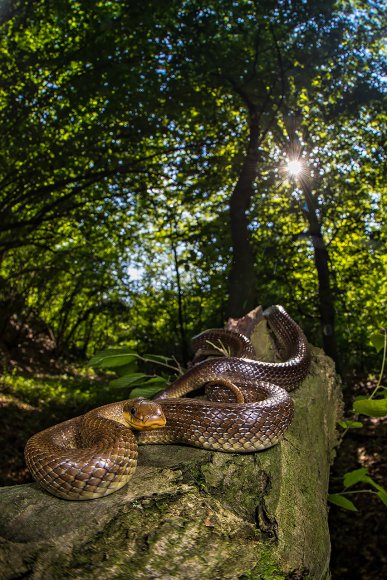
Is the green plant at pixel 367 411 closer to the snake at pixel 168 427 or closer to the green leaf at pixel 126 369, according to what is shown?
the snake at pixel 168 427

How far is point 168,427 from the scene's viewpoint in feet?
6.31

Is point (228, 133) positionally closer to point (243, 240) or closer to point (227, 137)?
point (227, 137)

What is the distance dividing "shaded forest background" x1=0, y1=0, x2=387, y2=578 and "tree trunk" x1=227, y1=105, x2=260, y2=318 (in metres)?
0.03

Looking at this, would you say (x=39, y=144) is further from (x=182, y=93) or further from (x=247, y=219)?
(x=247, y=219)

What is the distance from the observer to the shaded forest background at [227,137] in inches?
330

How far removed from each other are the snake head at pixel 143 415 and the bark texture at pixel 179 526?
0.39 feet

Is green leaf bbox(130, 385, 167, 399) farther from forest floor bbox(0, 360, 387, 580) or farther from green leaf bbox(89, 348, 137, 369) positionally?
forest floor bbox(0, 360, 387, 580)

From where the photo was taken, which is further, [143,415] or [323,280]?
[323,280]

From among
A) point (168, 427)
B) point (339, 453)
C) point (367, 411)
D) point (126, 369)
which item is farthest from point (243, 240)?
point (168, 427)

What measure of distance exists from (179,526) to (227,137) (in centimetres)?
991

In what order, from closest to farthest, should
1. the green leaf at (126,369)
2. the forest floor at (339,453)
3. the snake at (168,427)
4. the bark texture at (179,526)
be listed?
1. the bark texture at (179,526)
2. the snake at (168,427)
3. the green leaf at (126,369)
4. the forest floor at (339,453)

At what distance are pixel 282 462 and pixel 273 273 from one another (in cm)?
735

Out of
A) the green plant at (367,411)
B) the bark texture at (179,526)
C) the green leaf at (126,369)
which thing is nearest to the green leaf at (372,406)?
the green plant at (367,411)

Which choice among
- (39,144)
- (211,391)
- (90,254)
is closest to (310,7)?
(39,144)
